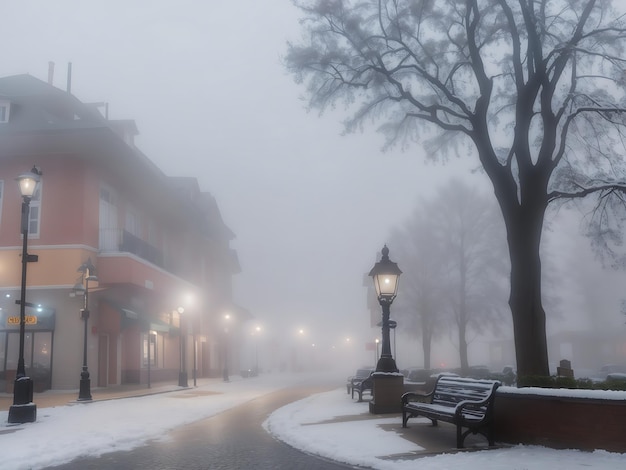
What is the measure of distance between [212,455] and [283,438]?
6.41 feet

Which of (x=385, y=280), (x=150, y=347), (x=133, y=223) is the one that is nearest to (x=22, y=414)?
(x=385, y=280)

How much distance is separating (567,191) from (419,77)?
4.79 metres

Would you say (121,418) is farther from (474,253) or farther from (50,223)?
(474,253)

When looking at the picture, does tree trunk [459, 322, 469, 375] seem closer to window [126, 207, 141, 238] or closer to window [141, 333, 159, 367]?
window [141, 333, 159, 367]

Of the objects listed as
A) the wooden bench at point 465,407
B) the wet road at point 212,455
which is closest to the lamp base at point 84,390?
the wet road at point 212,455

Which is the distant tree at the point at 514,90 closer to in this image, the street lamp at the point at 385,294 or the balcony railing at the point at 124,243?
the street lamp at the point at 385,294

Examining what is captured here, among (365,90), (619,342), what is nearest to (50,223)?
(365,90)

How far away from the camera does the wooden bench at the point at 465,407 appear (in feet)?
32.3

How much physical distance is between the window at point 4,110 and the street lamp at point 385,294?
67.7 ft

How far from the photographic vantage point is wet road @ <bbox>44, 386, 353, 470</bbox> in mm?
8984

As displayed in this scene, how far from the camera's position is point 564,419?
9117 mm

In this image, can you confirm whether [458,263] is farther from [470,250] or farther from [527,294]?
[527,294]

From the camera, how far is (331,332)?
14988 centimetres

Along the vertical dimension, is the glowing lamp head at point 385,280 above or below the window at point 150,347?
above
